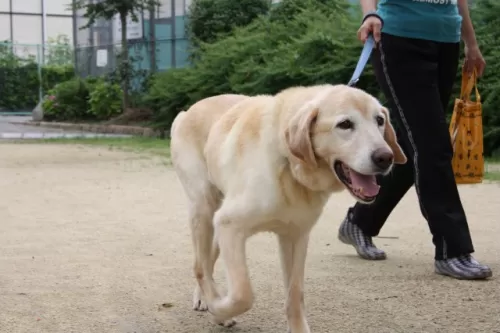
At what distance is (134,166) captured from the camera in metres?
11.3

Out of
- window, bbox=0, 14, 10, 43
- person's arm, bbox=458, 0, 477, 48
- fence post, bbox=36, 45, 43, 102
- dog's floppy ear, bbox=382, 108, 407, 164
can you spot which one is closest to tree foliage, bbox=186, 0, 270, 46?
fence post, bbox=36, 45, 43, 102

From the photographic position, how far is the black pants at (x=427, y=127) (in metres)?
4.45

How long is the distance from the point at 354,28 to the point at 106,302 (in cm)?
1175

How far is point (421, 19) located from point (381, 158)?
1.82 meters

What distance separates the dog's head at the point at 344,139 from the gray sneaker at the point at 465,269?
158 cm

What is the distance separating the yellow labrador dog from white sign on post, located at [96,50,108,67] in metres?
25.4

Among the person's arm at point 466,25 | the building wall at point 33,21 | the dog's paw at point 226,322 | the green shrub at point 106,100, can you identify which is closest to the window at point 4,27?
the building wall at point 33,21

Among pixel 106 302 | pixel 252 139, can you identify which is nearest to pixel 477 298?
pixel 252 139

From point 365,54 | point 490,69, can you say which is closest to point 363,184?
point 365,54

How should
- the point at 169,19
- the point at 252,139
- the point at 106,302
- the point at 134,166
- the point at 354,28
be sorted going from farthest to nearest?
the point at 169,19 < the point at 354,28 < the point at 134,166 < the point at 106,302 < the point at 252,139

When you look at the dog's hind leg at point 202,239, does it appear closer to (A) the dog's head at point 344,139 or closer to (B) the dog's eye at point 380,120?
(A) the dog's head at point 344,139

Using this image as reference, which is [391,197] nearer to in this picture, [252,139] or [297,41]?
[252,139]

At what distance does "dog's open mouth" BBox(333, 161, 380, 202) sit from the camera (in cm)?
303

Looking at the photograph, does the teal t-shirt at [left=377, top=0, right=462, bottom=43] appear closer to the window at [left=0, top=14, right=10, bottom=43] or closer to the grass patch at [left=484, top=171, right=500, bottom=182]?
the grass patch at [left=484, top=171, right=500, bottom=182]
